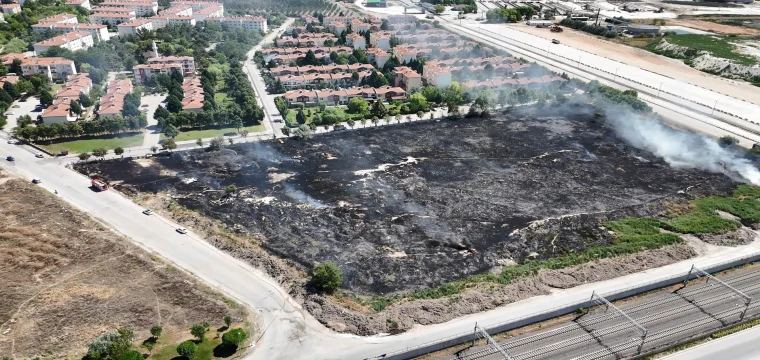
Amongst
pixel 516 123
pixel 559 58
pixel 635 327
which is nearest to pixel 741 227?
pixel 635 327

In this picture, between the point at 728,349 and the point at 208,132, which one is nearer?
the point at 728,349

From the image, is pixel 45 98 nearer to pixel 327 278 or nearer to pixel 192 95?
pixel 192 95

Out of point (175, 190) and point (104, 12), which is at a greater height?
point (104, 12)

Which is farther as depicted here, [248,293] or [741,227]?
[741,227]

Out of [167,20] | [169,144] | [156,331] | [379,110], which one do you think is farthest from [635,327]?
[167,20]

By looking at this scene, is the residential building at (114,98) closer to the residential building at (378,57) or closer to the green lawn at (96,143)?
the green lawn at (96,143)

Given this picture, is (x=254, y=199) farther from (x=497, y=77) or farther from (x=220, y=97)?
(x=497, y=77)

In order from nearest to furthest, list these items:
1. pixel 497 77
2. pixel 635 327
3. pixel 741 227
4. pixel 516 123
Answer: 1. pixel 635 327
2. pixel 741 227
3. pixel 516 123
4. pixel 497 77
